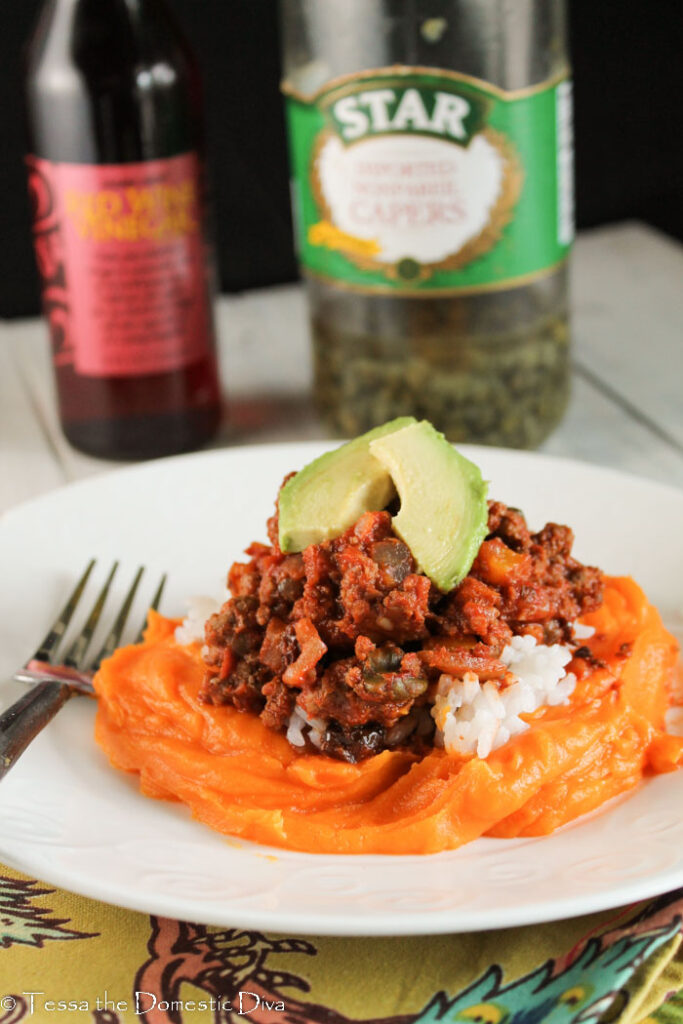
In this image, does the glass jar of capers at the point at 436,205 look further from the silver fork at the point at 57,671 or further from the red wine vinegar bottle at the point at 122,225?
the silver fork at the point at 57,671

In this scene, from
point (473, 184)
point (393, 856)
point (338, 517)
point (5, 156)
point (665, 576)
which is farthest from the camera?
point (5, 156)

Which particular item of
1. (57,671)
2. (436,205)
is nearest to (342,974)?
(57,671)

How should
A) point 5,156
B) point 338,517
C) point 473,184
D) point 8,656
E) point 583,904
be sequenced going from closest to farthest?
1. point 583,904
2. point 338,517
3. point 8,656
4. point 473,184
5. point 5,156

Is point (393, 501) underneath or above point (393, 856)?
above

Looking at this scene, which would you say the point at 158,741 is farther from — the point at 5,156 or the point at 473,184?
the point at 5,156

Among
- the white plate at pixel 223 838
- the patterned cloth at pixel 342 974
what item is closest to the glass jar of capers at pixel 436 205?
Answer: the white plate at pixel 223 838

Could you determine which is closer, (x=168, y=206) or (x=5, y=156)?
(x=168, y=206)

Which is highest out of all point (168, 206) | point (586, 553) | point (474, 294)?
point (168, 206)

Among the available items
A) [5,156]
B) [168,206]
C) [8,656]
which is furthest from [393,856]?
[5,156]
